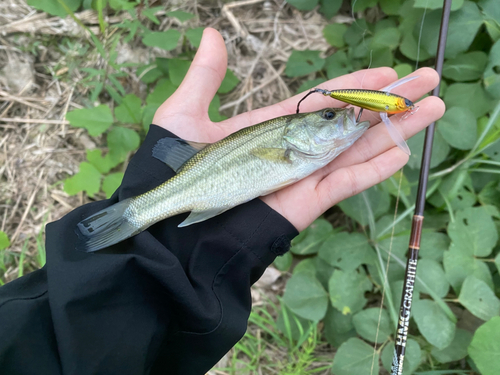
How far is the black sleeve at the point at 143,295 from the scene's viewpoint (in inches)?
79.9

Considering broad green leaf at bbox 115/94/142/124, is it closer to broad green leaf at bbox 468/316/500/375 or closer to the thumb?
the thumb

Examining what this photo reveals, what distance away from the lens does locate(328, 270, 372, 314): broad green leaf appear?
3.19 m

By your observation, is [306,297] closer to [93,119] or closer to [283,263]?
[283,263]

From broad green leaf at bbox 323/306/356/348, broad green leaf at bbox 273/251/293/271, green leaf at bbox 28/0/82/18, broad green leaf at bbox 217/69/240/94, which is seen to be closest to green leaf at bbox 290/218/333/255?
broad green leaf at bbox 273/251/293/271

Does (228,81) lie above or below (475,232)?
above

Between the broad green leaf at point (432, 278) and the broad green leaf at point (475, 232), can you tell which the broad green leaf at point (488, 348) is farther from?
the broad green leaf at point (475, 232)

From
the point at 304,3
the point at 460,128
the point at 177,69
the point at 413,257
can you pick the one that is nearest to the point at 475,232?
the point at 413,257

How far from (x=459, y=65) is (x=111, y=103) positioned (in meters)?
4.28

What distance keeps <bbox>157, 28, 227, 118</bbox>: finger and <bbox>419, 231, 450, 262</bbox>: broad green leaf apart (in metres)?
2.69

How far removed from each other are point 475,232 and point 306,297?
1.76 metres

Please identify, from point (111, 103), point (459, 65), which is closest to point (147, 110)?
point (111, 103)

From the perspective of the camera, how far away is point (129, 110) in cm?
380

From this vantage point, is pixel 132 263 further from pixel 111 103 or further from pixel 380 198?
pixel 111 103

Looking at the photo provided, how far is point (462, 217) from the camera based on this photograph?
3150 mm
